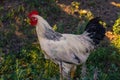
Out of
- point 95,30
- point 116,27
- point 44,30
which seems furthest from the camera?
point 116,27

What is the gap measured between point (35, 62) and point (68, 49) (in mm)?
1217

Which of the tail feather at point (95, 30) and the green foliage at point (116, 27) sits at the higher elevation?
the tail feather at point (95, 30)

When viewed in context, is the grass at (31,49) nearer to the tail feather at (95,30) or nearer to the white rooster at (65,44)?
the white rooster at (65,44)

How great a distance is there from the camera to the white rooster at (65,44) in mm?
6270

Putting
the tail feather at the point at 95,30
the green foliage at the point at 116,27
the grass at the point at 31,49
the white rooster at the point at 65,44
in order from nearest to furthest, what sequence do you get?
the white rooster at the point at 65,44 < the tail feather at the point at 95,30 < the grass at the point at 31,49 < the green foliage at the point at 116,27

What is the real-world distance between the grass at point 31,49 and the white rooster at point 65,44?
324 mm

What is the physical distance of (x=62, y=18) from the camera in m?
8.96

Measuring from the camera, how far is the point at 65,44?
251 inches

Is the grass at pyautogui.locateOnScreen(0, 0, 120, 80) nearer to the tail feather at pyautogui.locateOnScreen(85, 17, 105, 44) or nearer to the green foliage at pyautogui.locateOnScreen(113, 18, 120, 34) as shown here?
the green foliage at pyautogui.locateOnScreen(113, 18, 120, 34)

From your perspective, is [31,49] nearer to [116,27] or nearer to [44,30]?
[44,30]

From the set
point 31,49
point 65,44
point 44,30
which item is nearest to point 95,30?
point 65,44

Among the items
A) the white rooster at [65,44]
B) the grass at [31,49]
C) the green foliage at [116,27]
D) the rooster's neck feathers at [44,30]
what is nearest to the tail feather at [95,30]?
the white rooster at [65,44]

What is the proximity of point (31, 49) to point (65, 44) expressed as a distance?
1.55 m

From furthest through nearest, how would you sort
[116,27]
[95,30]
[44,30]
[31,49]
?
[116,27], [31,49], [95,30], [44,30]
